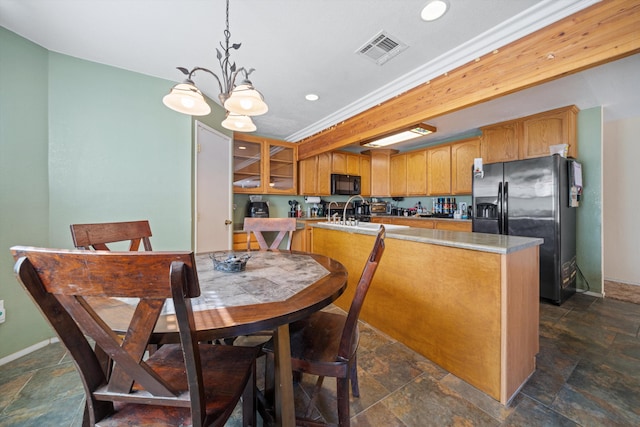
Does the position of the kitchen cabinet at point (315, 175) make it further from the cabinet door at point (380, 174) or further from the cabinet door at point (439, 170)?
the cabinet door at point (439, 170)

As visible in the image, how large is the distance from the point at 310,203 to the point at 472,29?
374 cm

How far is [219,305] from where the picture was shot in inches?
36.4

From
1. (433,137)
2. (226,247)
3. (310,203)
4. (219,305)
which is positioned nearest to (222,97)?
(219,305)

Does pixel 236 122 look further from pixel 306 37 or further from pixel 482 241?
pixel 482 241

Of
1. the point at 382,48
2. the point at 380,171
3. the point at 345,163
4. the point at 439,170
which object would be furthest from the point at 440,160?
the point at 382,48

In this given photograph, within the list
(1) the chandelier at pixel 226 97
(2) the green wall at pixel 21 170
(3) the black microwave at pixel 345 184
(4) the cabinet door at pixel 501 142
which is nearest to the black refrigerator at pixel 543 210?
(4) the cabinet door at pixel 501 142

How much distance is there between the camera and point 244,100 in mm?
1398

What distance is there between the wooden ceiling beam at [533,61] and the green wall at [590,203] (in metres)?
2.49

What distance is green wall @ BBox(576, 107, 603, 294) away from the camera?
307 centimetres

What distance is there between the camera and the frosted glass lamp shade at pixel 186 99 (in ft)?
4.65

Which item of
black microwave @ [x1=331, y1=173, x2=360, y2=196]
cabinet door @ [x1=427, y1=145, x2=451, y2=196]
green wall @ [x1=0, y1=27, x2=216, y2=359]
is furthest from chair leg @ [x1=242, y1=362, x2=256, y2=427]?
cabinet door @ [x1=427, y1=145, x2=451, y2=196]

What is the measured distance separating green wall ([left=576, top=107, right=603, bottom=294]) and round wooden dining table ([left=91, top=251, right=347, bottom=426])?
12.4 ft

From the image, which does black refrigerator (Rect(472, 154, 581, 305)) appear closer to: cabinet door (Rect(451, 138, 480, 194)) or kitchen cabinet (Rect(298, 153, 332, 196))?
cabinet door (Rect(451, 138, 480, 194))

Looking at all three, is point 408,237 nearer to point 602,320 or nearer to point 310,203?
point 602,320
